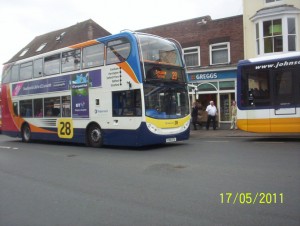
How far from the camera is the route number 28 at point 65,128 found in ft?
49.7

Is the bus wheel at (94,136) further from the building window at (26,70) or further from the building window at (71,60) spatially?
the building window at (26,70)

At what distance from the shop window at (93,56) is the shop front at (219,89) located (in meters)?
10.8

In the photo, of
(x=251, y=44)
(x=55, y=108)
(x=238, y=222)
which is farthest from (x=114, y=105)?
(x=251, y=44)

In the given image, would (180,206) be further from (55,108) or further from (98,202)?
(55,108)

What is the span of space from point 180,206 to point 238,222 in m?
1.06

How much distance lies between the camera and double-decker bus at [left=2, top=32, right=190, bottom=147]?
12289 mm

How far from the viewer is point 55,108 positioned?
628 inches

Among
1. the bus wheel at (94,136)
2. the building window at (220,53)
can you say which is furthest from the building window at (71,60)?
the building window at (220,53)

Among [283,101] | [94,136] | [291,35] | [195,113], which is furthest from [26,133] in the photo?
[291,35]

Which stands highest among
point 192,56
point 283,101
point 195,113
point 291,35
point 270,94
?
point 291,35

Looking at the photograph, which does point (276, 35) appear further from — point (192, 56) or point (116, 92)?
point (116, 92)
